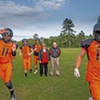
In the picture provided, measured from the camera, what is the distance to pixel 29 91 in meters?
13.2

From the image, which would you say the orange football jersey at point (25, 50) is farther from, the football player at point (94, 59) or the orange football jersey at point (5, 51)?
the football player at point (94, 59)

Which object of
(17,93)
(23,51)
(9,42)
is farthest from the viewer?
(23,51)

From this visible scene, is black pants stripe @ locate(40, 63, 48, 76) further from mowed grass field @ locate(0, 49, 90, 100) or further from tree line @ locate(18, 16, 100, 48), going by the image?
tree line @ locate(18, 16, 100, 48)

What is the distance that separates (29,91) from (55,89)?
1180 mm

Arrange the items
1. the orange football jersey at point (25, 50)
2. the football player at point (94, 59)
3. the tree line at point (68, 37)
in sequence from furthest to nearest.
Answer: the tree line at point (68, 37)
the orange football jersey at point (25, 50)
the football player at point (94, 59)

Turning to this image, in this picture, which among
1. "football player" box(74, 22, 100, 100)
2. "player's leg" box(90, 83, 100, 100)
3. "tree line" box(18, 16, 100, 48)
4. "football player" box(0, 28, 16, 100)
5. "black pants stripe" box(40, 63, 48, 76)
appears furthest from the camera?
"tree line" box(18, 16, 100, 48)

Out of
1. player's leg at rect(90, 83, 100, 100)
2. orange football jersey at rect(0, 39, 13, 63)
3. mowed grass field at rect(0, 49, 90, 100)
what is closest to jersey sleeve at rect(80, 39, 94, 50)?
player's leg at rect(90, 83, 100, 100)

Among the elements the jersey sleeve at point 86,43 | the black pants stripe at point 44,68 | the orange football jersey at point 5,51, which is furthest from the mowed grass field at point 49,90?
the jersey sleeve at point 86,43

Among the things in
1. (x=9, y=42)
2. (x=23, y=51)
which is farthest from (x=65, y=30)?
(x=9, y=42)

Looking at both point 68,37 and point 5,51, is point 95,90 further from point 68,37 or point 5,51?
point 68,37

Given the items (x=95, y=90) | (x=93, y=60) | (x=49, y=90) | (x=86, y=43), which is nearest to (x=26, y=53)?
(x=49, y=90)

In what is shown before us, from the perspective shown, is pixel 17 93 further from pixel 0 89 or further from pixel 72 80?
pixel 72 80

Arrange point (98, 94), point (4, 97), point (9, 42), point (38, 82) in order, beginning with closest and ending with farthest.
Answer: point (98, 94)
point (9, 42)
point (4, 97)
point (38, 82)

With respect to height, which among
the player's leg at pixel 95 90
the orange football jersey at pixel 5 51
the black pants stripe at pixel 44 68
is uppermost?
the orange football jersey at pixel 5 51
